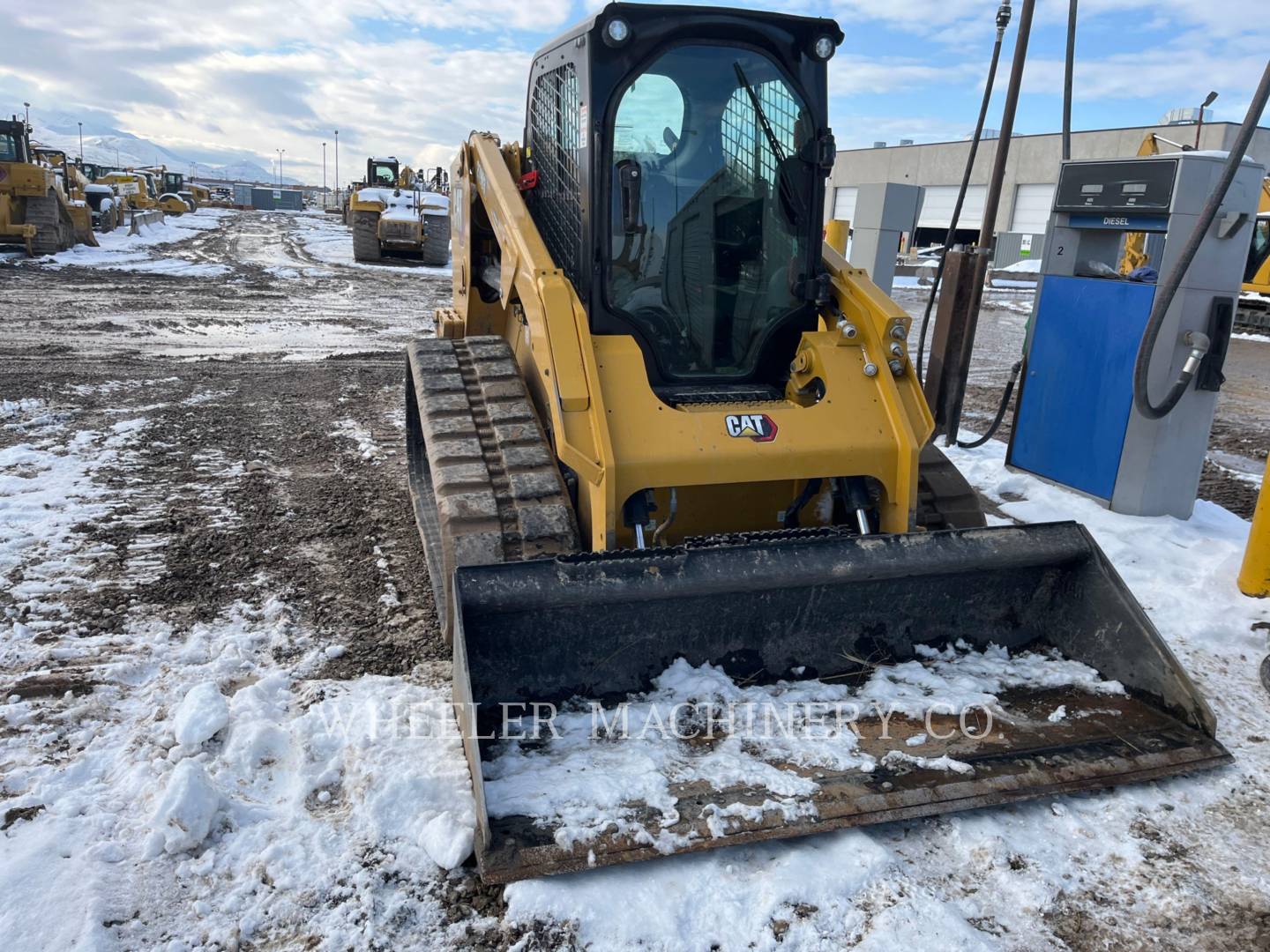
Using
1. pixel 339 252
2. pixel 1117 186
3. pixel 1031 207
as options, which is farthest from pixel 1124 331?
→ pixel 1031 207

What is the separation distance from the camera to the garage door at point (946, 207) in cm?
3984

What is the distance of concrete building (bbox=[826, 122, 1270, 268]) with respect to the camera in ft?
108

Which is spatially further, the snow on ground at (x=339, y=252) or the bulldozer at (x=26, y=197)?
the snow on ground at (x=339, y=252)

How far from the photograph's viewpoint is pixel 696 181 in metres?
3.84

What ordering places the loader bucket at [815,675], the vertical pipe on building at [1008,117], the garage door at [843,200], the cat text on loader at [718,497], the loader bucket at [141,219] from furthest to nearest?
the garage door at [843,200] → the loader bucket at [141,219] → the vertical pipe on building at [1008,117] → the cat text on loader at [718,497] → the loader bucket at [815,675]

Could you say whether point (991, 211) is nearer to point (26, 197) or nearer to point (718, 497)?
point (718, 497)

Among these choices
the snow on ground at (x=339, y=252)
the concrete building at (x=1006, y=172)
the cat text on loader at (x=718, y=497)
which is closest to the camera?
the cat text on loader at (x=718, y=497)

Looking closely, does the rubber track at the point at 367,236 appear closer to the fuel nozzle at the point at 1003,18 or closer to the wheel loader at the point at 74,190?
the wheel loader at the point at 74,190

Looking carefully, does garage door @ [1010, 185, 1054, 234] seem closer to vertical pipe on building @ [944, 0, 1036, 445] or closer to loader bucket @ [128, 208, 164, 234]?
loader bucket @ [128, 208, 164, 234]

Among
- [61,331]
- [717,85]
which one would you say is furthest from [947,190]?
[717,85]

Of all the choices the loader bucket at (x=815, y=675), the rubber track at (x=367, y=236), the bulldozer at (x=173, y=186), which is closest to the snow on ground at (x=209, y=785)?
the loader bucket at (x=815, y=675)

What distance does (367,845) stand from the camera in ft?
8.32

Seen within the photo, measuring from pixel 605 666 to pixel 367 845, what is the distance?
1006 millimetres

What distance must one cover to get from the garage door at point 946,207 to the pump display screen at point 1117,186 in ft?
119
